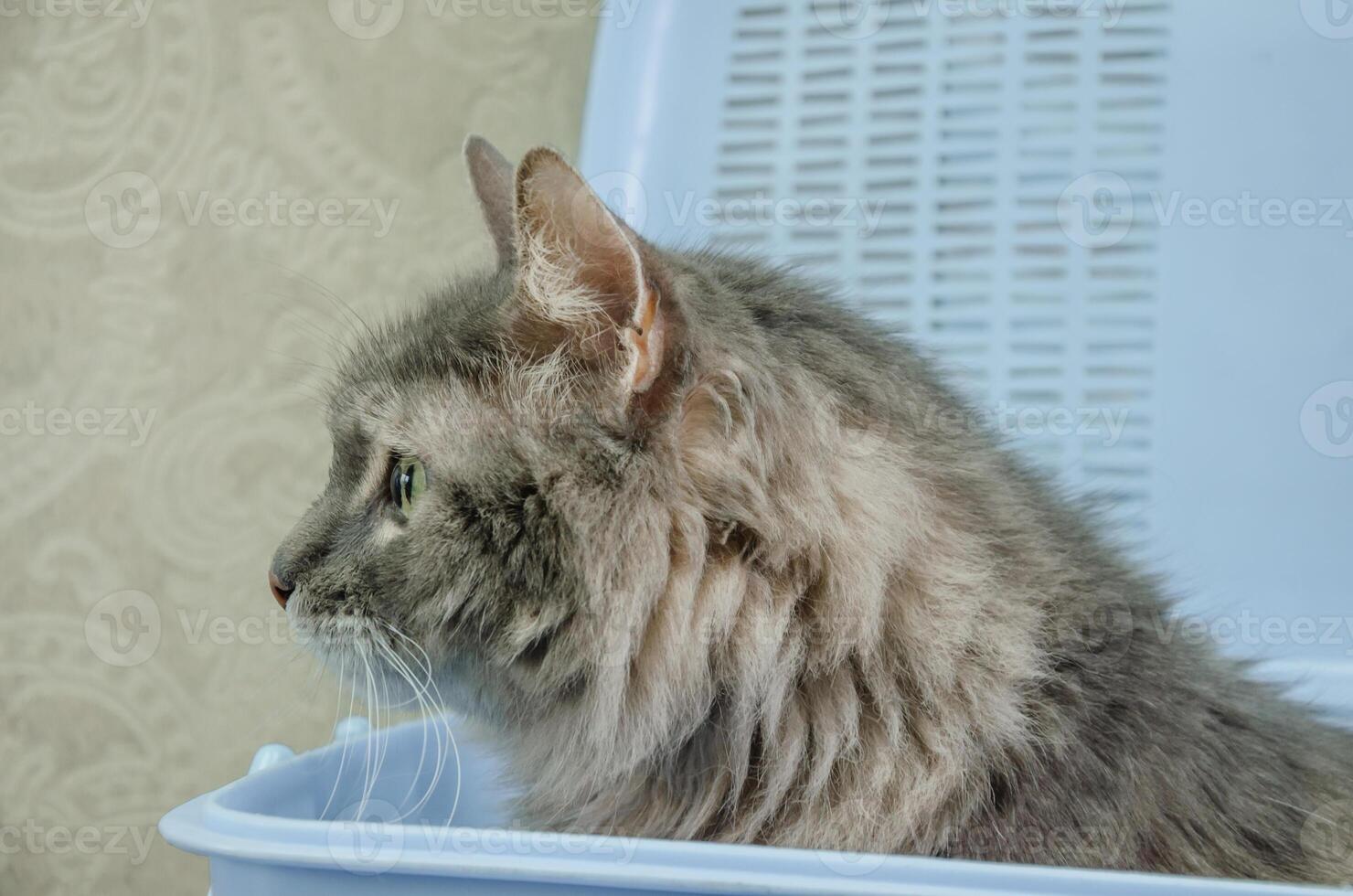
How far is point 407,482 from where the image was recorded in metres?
0.97

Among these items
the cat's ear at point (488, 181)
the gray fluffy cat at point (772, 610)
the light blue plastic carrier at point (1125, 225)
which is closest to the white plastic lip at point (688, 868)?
the gray fluffy cat at point (772, 610)

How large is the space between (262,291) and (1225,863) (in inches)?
72.3

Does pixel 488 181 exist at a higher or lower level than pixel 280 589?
higher

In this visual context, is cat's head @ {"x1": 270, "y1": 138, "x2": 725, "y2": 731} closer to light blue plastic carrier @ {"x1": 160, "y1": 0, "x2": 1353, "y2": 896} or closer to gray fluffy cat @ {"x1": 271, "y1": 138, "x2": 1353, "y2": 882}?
gray fluffy cat @ {"x1": 271, "y1": 138, "x2": 1353, "y2": 882}

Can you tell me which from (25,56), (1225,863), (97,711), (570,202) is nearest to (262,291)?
(25,56)

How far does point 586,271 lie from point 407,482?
0.86ft

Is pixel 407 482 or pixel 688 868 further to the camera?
pixel 407 482

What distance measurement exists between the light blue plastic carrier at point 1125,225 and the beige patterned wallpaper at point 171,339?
56 cm

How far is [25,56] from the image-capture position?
2117 millimetres

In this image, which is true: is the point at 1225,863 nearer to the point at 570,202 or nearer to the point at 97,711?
the point at 570,202

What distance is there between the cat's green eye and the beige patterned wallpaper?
1.14 meters

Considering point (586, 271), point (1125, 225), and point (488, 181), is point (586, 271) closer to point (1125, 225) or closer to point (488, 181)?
point (488, 181)

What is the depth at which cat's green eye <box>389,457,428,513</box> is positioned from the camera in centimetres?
96

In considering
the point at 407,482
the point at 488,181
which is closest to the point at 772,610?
the point at 407,482
